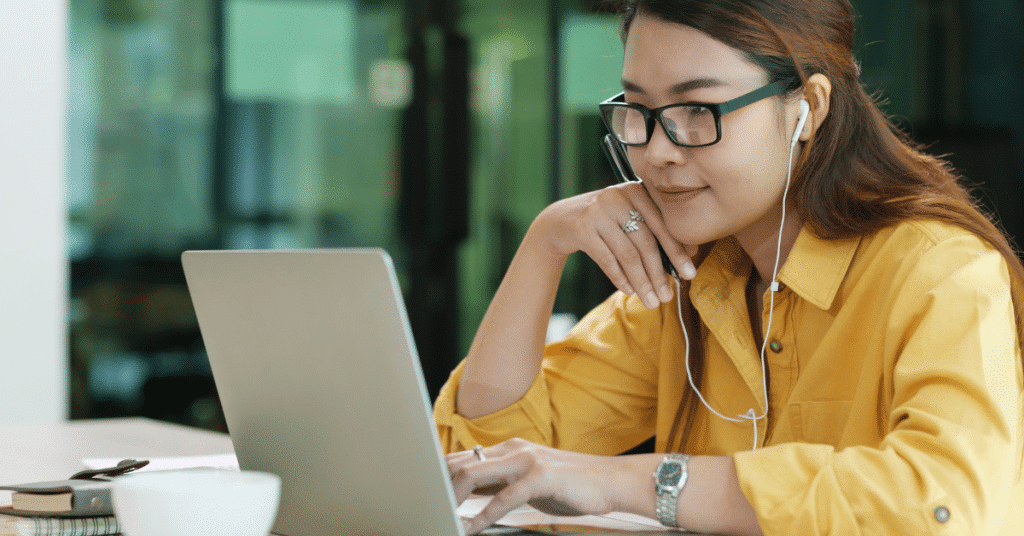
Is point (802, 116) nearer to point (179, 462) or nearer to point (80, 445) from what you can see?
point (179, 462)

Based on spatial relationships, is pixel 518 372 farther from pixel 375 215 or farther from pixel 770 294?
pixel 375 215

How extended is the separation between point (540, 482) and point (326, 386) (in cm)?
22

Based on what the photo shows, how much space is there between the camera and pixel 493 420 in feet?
4.38

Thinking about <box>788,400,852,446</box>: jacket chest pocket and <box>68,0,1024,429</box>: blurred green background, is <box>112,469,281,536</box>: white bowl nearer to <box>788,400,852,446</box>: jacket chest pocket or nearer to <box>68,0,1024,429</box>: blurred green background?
<box>788,400,852,446</box>: jacket chest pocket

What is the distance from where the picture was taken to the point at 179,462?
4.09 ft

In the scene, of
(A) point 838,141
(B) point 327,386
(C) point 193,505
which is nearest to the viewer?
(C) point 193,505

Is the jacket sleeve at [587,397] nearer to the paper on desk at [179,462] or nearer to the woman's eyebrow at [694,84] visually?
the paper on desk at [179,462]

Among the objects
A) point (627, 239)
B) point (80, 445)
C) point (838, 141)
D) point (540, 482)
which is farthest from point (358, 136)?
point (540, 482)

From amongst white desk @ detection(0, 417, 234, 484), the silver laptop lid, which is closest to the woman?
the silver laptop lid

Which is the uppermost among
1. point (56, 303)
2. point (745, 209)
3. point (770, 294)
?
point (745, 209)

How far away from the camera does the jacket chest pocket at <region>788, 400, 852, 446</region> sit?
3.74 feet

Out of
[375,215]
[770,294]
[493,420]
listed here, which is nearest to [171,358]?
[375,215]

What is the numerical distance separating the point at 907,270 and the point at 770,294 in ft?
0.69

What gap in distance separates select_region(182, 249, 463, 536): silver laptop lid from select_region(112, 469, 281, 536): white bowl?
97 mm
